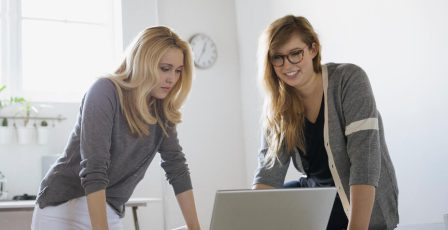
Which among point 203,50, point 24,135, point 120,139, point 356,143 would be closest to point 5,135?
point 24,135

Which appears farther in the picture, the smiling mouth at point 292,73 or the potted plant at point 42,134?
the potted plant at point 42,134

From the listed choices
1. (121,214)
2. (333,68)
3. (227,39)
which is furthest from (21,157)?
(333,68)

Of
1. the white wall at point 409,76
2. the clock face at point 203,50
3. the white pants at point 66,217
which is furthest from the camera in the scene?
the clock face at point 203,50

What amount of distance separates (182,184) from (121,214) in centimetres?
21

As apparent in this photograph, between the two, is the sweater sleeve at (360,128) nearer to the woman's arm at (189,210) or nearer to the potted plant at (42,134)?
the woman's arm at (189,210)

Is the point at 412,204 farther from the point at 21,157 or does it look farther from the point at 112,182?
the point at 21,157

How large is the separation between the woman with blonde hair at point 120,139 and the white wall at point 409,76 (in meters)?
1.36

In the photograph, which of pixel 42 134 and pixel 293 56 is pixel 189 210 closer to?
pixel 293 56

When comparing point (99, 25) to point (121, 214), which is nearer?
point (121, 214)

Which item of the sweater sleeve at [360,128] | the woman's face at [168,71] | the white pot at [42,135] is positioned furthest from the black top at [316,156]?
the white pot at [42,135]

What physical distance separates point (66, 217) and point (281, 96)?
0.77 m

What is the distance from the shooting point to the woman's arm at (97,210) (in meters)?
1.37

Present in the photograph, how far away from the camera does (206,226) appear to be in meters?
4.43

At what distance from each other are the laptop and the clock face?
10.8 feet
